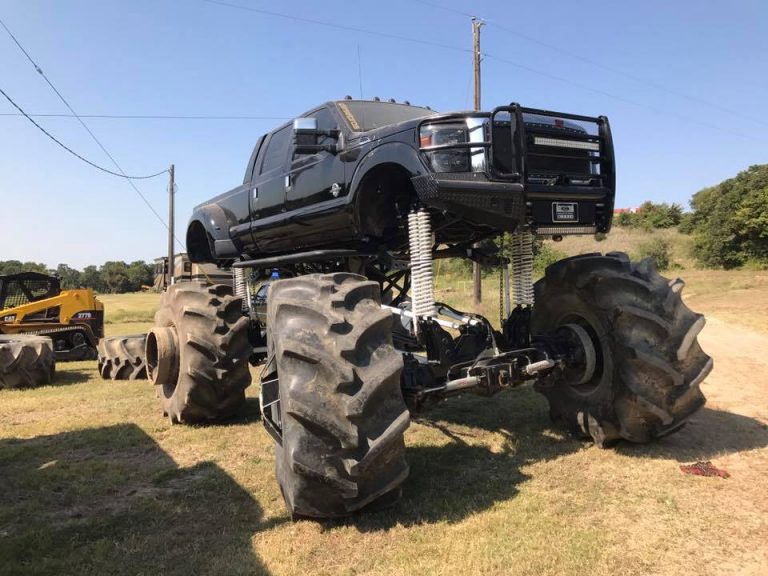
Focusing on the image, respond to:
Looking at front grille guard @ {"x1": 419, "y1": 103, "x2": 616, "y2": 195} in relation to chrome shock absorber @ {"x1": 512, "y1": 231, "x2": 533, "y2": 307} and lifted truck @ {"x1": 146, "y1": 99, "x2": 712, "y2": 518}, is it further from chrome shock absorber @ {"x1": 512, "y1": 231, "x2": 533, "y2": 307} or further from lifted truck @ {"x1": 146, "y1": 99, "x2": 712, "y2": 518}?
chrome shock absorber @ {"x1": 512, "y1": 231, "x2": 533, "y2": 307}

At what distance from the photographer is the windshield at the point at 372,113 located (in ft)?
17.1

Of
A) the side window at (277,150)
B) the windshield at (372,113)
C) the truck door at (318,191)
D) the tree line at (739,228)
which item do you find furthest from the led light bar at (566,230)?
the tree line at (739,228)

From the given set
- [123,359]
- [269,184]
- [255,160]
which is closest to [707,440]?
[269,184]

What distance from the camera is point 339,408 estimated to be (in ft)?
10.3

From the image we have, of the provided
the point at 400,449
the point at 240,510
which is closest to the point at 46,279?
the point at 240,510

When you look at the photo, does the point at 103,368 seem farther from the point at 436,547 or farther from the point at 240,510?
the point at 436,547

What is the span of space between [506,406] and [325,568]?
381cm

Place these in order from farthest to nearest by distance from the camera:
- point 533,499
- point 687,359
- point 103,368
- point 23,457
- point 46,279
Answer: point 46,279, point 103,368, point 23,457, point 687,359, point 533,499

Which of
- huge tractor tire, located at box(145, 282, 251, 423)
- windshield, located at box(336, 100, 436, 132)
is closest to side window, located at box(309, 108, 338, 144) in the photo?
windshield, located at box(336, 100, 436, 132)

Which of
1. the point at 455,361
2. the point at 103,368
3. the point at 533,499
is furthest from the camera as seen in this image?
the point at 103,368

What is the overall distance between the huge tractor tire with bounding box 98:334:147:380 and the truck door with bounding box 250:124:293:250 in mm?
4189

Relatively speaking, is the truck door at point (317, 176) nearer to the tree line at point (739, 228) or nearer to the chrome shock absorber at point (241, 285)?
the chrome shock absorber at point (241, 285)

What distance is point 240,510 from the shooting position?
3.79 m

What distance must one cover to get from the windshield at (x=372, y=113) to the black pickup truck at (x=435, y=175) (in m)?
0.01
